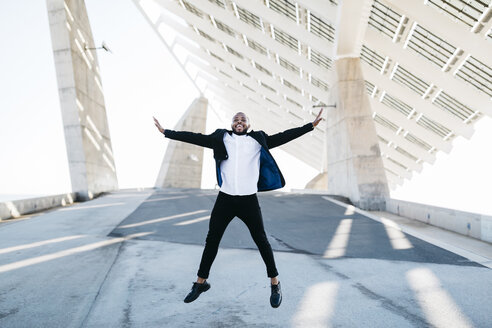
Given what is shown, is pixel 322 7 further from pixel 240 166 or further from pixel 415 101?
pixel 415 101

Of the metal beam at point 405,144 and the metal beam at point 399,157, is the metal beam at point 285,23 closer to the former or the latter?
the metal beam at point 405,144

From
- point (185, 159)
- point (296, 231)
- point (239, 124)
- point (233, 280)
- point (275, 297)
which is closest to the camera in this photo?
point (275, 297)

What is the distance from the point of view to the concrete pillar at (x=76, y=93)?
39.5 feet

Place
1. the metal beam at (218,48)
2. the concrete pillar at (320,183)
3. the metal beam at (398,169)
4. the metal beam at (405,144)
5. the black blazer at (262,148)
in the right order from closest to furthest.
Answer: the black blazer at (262,148), the metal beam at (218,48), the metal beam at (405,144), the metal beam at (398,169), the concrete pillar at (320,183)

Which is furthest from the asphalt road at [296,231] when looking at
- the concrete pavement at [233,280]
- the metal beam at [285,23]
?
the metal beam at [285,23]

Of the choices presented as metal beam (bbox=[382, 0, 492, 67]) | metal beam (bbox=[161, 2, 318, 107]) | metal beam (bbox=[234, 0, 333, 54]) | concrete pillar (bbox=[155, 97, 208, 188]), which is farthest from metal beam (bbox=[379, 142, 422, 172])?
metal beam (bbox=[234, 0, 333, 54])

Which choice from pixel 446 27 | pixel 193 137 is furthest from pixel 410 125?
pixel 193 137

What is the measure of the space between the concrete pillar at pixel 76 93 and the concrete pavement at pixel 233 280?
6489 millimetres

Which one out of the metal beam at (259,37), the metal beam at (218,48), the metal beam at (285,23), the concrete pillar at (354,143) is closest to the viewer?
the concrete pillar at (354,143)

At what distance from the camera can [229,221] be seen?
2957 mm

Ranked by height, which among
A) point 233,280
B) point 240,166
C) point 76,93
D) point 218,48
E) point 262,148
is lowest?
point 233,280

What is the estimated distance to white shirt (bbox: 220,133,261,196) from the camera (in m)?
2.97

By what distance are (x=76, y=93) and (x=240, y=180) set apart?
36.9 ft

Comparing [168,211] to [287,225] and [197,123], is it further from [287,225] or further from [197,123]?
[197,123]
